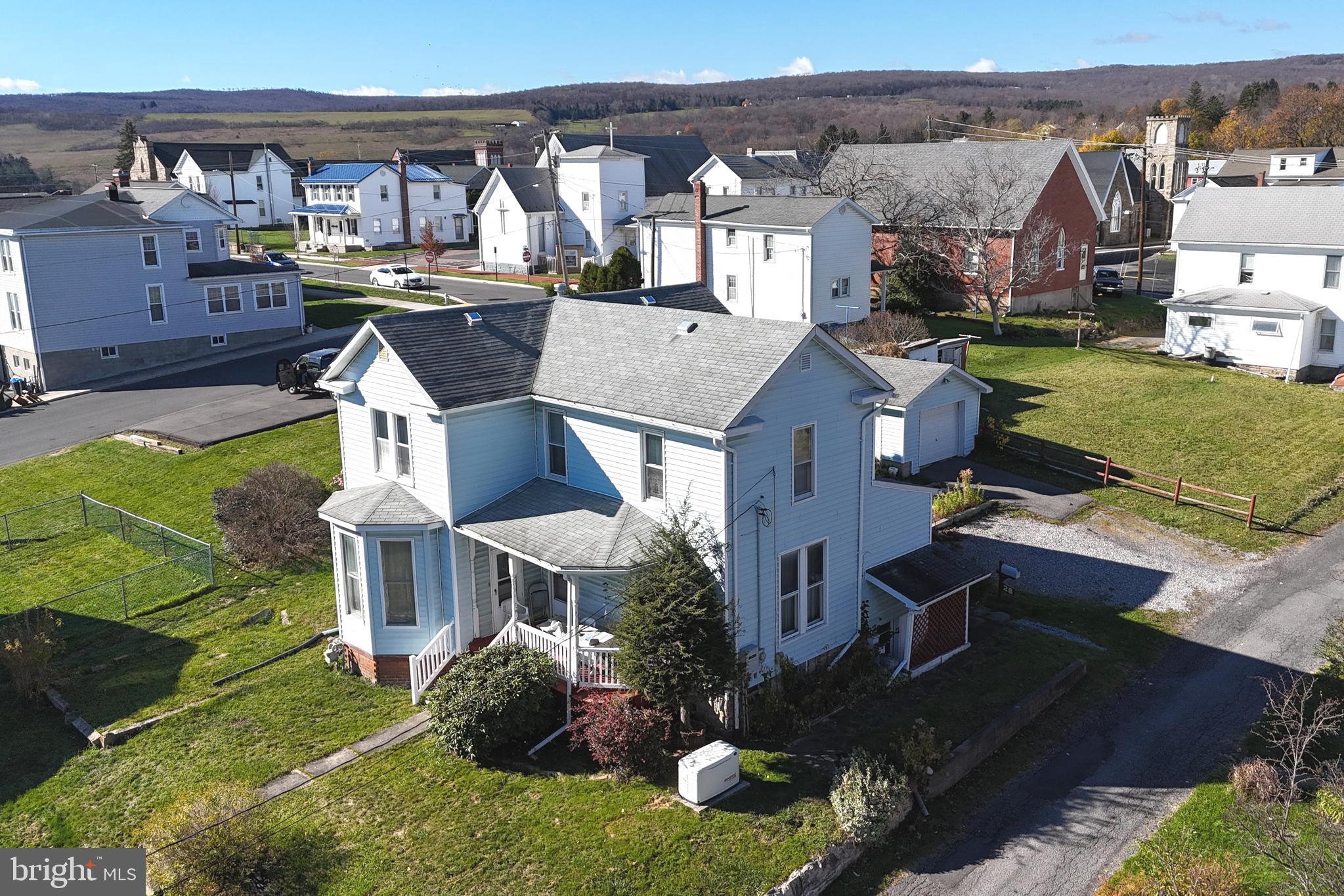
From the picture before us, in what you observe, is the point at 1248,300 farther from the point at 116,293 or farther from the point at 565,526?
the point at 116,293

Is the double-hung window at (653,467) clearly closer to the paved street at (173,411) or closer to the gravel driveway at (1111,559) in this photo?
the gravel driveway at (1111,559)

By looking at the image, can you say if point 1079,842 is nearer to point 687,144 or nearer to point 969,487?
point 969,487

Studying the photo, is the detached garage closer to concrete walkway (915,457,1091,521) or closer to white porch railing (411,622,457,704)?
concrete walkway (915,457,1091,521)

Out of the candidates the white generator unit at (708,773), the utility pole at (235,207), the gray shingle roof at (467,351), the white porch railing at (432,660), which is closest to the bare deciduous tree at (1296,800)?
the white generator unit at (708,773)

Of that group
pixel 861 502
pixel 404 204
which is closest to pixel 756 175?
pixel 404 204

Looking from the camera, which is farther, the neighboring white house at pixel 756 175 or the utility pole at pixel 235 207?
the utility pole at pixel 235 207

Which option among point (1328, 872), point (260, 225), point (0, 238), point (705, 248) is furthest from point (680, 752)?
point (260, 225)
